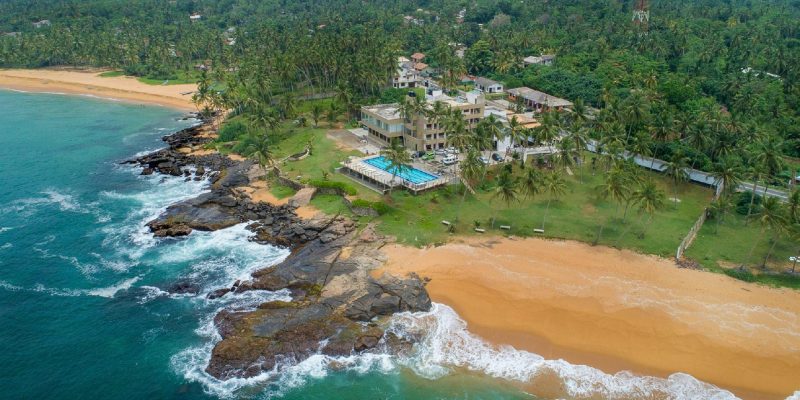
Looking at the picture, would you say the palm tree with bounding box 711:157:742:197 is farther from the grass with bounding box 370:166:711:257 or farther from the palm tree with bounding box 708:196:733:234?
the grass with bounding box 370:166:711:257

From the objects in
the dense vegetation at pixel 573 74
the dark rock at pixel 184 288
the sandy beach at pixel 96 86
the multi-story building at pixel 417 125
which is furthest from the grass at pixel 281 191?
the sandy beach at pixel 96 86

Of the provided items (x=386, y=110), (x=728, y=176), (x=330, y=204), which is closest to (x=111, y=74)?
(x=386, y=110)

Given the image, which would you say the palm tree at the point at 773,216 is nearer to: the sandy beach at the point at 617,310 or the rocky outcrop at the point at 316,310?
the sandy beach at the point at 617,310

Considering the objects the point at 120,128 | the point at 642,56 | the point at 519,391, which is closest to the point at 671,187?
the point at 519,391

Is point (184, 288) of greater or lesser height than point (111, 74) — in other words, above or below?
below

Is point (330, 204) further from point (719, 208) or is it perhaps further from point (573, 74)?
point (573, 74)

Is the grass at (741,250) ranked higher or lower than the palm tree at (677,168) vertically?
lower

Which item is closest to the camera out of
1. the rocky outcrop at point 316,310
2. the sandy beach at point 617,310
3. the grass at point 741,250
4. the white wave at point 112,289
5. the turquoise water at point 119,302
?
the turquoise water at point 119,302
